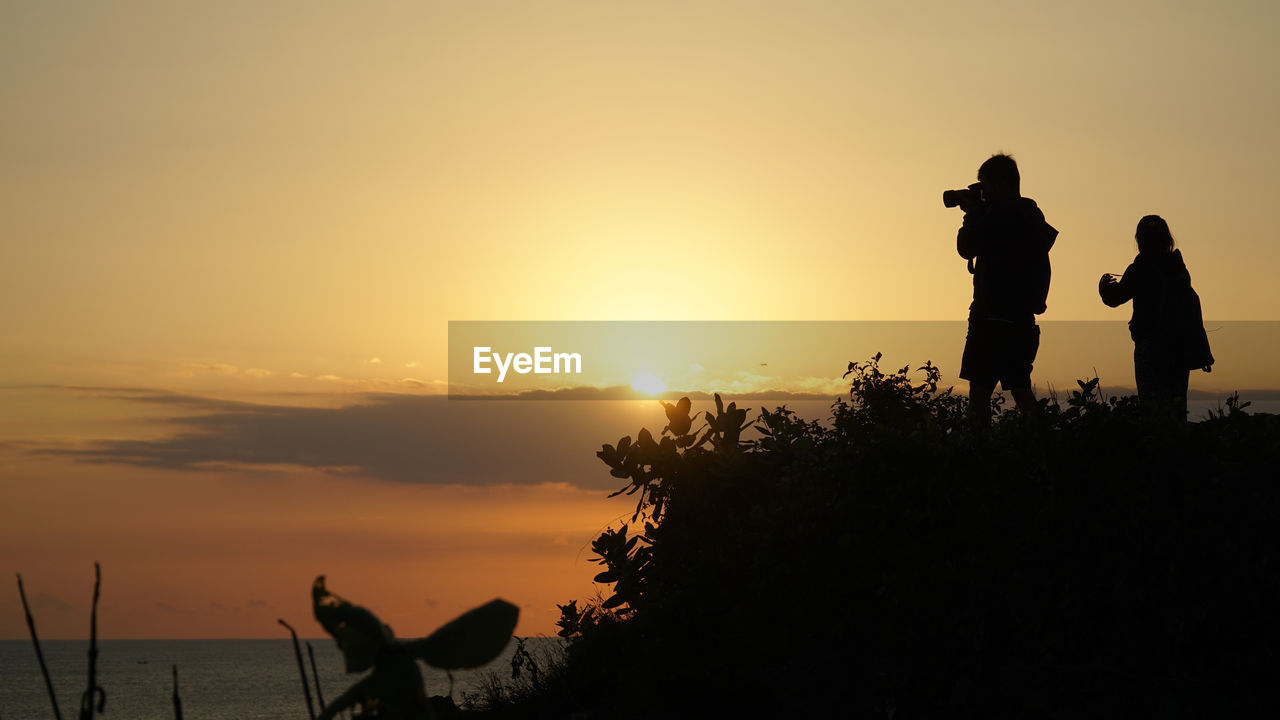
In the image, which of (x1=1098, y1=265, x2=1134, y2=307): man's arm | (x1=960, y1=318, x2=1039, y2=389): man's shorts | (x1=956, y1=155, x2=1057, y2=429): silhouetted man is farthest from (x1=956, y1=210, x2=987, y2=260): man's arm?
(x1=1098, y1=265, x2=1134, y2=307): man's arm

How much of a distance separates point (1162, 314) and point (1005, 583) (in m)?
5.69

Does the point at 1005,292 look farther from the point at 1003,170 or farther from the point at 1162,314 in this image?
the point at 1162,314

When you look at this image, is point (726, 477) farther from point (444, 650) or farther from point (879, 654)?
point (444, 650)

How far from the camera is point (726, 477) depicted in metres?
9.86

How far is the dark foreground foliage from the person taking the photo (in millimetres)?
6797

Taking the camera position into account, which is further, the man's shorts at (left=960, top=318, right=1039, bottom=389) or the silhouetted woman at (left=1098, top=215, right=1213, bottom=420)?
the silhouetted woman at (left=1098, top=215, right=1213, bottom=420)

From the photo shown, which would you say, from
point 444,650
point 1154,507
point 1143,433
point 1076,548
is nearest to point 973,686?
point 1076,548

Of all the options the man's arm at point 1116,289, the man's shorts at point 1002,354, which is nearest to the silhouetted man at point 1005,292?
the man's shorts at point 1002,354

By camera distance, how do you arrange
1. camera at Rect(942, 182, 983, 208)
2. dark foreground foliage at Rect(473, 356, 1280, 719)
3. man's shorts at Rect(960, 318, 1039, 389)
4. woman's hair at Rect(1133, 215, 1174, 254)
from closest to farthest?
dark foreground foliage at Rect(473, 356, 1280, 719) → man's shorts at Rect(960, 318, 1039, 389) → camera at Rect(942, 182, 983, 208) → woman's hair at Rect(1133, 215, 1174, 254)

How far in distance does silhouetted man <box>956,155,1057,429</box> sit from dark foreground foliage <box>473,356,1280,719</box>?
1632 millimetres

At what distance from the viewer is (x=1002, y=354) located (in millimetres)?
10234

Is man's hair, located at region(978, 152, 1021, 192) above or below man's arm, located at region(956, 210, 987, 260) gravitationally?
above

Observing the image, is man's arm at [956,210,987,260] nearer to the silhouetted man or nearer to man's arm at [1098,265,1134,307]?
the silhouetted man

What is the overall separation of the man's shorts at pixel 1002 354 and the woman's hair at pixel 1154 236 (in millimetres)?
2131
